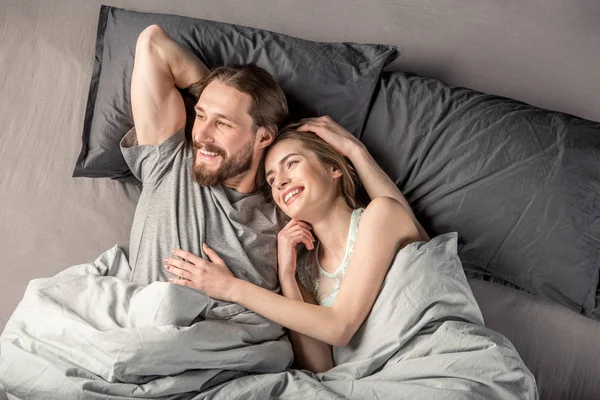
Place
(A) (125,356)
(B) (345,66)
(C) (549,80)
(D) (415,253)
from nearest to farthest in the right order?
(A) (125,356), (D) (415,253), (B) (345,66), (C) (549,80)

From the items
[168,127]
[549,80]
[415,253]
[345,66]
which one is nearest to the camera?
[415,253]

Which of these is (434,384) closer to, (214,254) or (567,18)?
(214,254)

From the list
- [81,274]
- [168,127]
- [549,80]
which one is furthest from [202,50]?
[549,80]

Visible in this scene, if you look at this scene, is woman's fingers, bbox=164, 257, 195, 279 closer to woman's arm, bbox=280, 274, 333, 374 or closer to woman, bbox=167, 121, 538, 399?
woman, bbox=167, 121, 538, 399

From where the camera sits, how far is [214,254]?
2.00m

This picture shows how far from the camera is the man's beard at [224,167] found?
80.2 inches

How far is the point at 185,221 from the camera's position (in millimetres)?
2035

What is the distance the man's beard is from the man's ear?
24 millimetres

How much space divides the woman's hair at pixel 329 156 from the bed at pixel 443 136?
0.13 meters

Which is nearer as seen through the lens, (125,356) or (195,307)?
(125,356)

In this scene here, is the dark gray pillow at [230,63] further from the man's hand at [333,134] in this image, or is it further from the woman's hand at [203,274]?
the woman's hand at [203,274]

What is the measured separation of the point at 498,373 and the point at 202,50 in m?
1.20

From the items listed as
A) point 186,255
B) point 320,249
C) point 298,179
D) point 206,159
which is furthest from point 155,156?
point 320,249

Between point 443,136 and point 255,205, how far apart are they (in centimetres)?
55
